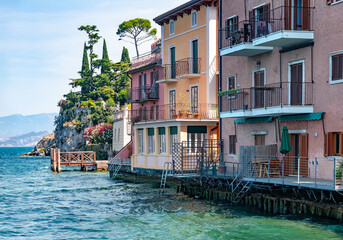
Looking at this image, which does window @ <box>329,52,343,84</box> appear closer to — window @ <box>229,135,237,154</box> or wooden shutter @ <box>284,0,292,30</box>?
wooden shutter @ <box>284,0,292,30</box>

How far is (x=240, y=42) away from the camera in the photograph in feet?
96.5

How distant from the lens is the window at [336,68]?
23797 mm

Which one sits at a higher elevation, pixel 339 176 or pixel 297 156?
pixel 297 156

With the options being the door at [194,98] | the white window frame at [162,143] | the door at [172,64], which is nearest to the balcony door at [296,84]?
the door at [194,98]

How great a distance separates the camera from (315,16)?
996 inches

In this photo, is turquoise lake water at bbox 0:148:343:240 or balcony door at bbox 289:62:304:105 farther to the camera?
balcony door at bbox 289:62:304:105

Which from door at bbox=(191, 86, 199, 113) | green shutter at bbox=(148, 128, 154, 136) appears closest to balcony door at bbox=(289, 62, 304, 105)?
door at bbox=(191, 86, 199, 113)

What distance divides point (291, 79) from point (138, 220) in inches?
394

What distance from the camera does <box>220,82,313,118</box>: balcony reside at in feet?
84.1

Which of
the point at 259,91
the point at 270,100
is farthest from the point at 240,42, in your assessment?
the point at 270,100

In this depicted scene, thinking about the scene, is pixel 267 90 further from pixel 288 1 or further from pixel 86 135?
pixel 86 135

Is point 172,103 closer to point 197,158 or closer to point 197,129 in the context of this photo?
point 197,129

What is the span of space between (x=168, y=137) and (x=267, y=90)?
13.3 metres

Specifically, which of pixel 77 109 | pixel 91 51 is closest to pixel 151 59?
pixel 77 109
